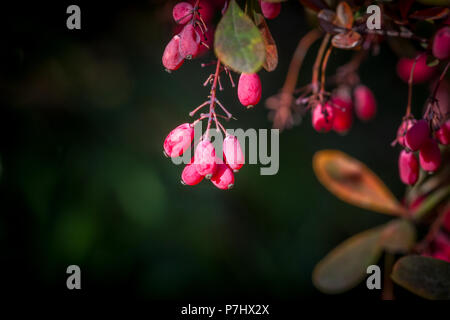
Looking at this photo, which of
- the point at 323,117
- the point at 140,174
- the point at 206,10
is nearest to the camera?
the point at 323,117

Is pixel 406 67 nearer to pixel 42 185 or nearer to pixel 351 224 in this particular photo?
pixel 351 224

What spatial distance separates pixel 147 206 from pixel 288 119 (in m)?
0.61

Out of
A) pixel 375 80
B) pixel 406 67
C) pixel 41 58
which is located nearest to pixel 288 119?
pixel 406 67

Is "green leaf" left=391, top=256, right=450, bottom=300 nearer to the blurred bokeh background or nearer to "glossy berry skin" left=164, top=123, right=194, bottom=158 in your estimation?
"glossy berry skin" left=164, top=123, right=194, bottom=158

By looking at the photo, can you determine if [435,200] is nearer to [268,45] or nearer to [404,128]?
[404,128]

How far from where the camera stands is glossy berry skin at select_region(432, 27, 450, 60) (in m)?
0.49

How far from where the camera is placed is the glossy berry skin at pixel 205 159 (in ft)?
1.55

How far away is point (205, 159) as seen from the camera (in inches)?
18.6

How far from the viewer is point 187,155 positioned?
21.4 inches

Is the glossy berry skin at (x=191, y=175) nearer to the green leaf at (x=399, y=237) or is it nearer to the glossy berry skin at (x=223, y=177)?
the glossy berry skin at (x=223, y=177)

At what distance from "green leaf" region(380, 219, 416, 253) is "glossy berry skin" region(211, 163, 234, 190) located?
0.51 meters

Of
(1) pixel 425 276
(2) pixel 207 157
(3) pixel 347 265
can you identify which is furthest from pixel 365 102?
(2) pixel 207 157

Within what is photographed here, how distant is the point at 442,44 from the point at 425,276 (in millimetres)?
324

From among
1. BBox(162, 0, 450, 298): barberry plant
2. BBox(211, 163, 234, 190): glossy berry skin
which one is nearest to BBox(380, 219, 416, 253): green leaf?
BBox(162, 0, 450, 298): barberry plant
